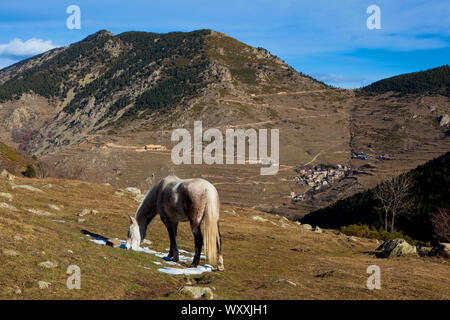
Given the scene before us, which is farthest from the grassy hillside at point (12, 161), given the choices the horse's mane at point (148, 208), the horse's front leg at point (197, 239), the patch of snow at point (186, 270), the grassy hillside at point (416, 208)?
the grassy hillside at point (416, 208)

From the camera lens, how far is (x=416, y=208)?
7712cm

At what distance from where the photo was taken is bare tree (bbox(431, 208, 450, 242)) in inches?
2422

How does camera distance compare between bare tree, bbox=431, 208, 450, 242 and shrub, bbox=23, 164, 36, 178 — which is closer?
shrub, bbox=23, 164, 36, 178

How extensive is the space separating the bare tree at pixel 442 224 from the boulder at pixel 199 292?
5997 centimetres

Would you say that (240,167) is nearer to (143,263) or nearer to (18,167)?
(18,167)

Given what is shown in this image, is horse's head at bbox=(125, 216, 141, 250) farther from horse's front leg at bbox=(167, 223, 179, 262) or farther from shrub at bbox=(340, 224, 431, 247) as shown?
shrub at bbox=(340, 224, 431, 247)

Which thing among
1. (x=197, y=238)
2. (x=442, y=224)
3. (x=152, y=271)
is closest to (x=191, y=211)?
(x=197, y=238)

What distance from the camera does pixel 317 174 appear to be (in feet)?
650

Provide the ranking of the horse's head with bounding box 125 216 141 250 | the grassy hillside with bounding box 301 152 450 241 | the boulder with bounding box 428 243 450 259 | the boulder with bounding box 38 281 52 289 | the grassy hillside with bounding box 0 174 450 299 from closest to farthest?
the boulder with bounding box 38 281 52 289 → the grassy hillside with bounding box 0 174 450 299 → the horse's head with bounding box 125 216 141 250 → the boulder with bounding box 428 243 450 259 → the grassy hillside with bounding box 301 152 450 241

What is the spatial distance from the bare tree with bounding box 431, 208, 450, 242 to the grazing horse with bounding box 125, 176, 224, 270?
5644 centimetres

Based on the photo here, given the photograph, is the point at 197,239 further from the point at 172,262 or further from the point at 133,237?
the point at 133,237

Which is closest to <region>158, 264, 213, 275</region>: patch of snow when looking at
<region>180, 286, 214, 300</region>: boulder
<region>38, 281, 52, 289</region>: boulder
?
<region>180, 286, 214, 300</region>: boulder

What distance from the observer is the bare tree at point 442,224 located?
61.5m
